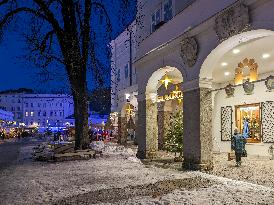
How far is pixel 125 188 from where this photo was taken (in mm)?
9516

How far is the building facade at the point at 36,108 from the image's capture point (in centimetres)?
10219

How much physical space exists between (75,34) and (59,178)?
930cm

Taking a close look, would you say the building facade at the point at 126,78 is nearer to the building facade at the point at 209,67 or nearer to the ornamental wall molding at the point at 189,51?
the building facade at the point at 209,67

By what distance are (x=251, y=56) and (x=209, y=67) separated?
3038 millimetres

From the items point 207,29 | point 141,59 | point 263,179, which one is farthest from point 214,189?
point 141,59

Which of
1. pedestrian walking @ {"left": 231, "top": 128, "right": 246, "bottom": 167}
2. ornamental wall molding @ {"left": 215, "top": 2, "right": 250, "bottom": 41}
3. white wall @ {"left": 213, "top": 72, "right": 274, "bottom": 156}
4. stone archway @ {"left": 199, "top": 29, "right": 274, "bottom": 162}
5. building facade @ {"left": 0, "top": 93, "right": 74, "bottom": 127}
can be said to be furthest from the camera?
building facade @ {"left": 0, "top": 93, "right": 74, "bottom": 127}

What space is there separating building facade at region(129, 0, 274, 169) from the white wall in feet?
0.16

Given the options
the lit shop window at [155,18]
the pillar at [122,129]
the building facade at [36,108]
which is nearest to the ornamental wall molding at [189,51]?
the lit shop window at [155,18]

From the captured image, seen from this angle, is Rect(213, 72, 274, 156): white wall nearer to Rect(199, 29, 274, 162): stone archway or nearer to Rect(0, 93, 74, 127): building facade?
Rect(199, 29, 274, 162): stone archway

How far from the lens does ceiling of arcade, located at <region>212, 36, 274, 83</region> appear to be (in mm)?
12930

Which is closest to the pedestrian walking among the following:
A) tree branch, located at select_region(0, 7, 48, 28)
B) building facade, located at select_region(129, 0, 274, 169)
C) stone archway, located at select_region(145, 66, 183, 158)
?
building facade, located at select_region(129, 0, 274, 169)

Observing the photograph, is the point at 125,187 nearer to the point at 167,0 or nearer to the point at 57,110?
the point at 167,0

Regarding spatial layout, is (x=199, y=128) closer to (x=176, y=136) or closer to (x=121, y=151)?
(x=176, y=136)

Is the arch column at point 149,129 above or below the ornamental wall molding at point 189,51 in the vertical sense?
below
